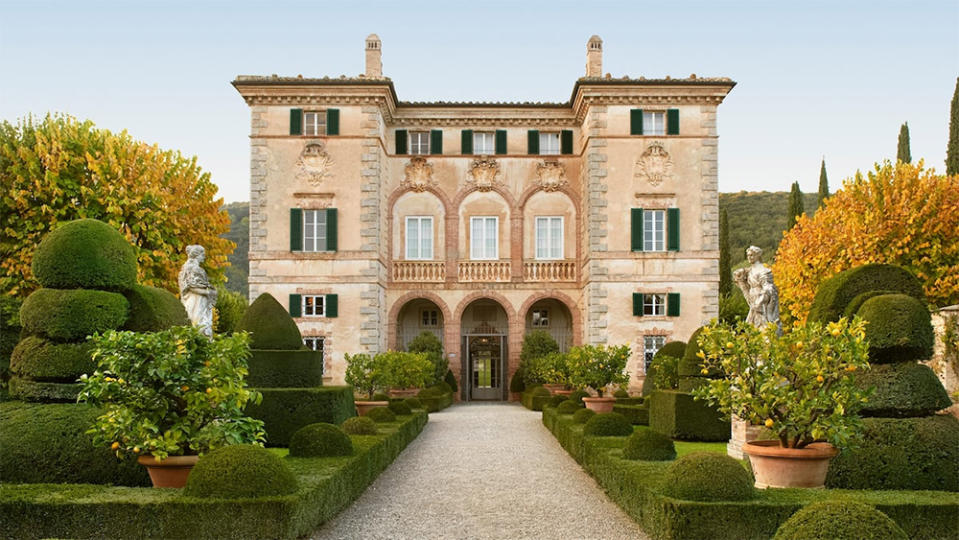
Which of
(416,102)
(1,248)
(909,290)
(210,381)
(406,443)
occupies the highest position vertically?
(416,102)

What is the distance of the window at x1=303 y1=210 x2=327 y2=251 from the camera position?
103 feet

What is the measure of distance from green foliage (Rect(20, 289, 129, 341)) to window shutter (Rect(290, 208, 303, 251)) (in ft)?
68.5

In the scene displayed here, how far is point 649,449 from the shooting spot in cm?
1135

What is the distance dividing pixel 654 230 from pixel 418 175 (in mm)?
9284

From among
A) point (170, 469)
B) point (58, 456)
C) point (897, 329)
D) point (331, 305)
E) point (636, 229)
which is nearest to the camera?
point (170, 469)

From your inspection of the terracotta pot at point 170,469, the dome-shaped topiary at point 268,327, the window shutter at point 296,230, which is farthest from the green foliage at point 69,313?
the window shutter at point 296,230

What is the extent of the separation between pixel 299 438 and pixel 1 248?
54.2 feet

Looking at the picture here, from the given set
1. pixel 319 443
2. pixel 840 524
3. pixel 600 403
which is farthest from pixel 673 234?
pixel 840 524

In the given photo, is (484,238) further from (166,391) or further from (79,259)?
(166,391)

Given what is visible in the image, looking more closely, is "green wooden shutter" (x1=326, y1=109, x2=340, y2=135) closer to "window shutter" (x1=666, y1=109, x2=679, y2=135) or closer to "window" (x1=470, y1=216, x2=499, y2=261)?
"window" (x1=470, y1=216, x2=499, y2=261)

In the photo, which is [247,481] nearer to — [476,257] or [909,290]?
[909,290]

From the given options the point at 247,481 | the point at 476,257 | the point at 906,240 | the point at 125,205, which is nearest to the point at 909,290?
the point at 247,481

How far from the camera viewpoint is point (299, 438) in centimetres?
1150

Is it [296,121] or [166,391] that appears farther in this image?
[296,121]
